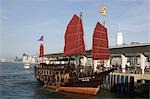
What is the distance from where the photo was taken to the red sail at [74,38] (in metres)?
48.1

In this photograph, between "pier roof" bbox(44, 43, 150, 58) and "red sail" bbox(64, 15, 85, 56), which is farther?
"red sail" bbox(64, 15, 85, 56)

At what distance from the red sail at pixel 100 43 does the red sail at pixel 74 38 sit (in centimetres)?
269

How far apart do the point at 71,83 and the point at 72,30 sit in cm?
878

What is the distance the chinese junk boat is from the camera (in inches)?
1737

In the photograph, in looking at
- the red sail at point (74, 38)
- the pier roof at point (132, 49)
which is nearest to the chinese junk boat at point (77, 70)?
the red sail at point (74, 38)

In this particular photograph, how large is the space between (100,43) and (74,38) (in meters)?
4.69

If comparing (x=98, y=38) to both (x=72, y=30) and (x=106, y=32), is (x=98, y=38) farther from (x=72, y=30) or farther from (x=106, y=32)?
(x=72, y=30)

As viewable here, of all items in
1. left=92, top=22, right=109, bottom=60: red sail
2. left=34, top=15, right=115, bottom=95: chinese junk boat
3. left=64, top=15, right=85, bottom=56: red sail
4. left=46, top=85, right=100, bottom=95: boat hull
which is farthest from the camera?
left=64, top=15, right=85, bottom=56: red sail

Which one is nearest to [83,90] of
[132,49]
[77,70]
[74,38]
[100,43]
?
[77,70]

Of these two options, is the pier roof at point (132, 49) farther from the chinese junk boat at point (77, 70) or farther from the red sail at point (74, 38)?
the red sail at point (74, 38)

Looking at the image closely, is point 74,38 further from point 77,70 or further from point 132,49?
point 132,49

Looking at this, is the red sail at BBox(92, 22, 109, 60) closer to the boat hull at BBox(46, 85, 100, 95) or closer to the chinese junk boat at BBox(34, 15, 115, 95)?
the chinese junk boat at BBox(34, 15, 115, 95)

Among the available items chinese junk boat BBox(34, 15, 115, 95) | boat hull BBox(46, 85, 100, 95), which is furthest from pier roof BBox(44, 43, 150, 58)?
boat hull BBox(46, 85, 100, 95)

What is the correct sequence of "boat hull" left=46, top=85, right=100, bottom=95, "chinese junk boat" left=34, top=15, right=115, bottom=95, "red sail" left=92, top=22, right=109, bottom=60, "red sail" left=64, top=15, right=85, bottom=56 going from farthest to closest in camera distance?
1. "red sail" left=64, top=15, right=85, bottom=56
2. "red sail" left=92, top=22, right=109, bottom=60
3. "chinese junk boat" left=34, top=15, right=115, bottom=95
4. "boat hull" left=46, top=85, right=100, bottom=95
